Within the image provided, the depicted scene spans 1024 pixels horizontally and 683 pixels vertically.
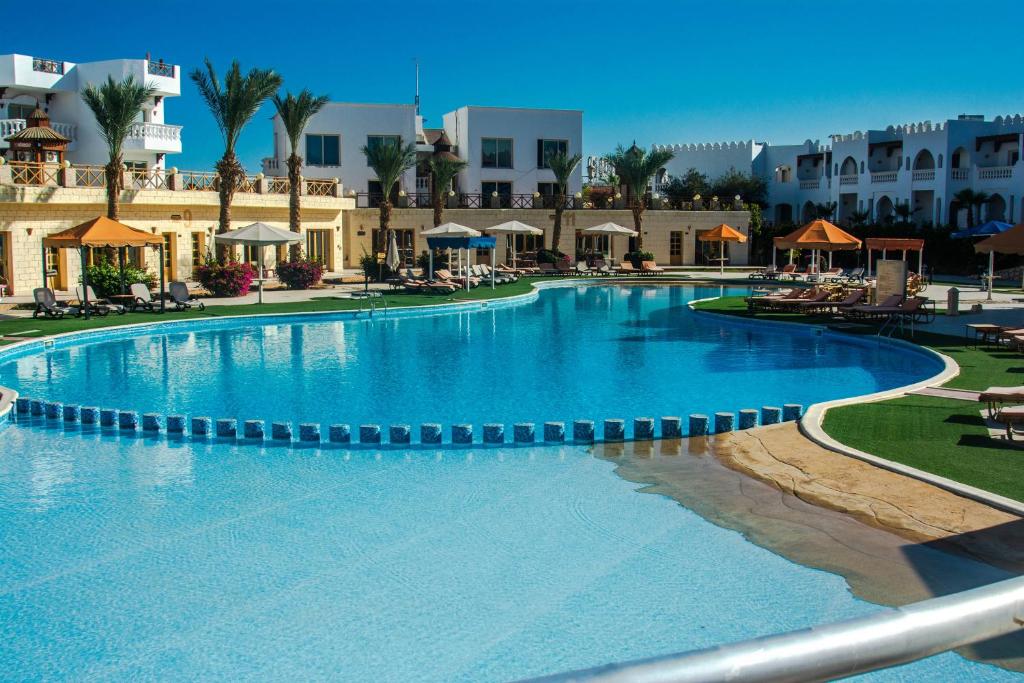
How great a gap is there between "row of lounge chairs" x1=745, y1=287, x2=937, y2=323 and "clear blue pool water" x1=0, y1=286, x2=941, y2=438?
51.1 inches

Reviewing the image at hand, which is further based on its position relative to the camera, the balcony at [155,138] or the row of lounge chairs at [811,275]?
the balcony at [155,138]

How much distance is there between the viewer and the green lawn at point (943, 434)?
9.45 meters

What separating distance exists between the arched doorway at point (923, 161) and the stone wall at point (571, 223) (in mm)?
10522

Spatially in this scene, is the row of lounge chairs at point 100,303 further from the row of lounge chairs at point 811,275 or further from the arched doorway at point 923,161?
the arched doorway at point 923,161

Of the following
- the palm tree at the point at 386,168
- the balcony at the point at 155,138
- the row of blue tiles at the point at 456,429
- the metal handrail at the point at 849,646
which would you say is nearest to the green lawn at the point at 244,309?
the palm tree at the point at 386,168

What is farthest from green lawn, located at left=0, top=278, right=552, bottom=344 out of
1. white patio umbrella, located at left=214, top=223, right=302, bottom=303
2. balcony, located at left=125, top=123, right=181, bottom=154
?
balcony, located at left=125, top=123, right=181, bottom=154

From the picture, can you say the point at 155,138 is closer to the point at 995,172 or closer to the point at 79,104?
the point at 79,104

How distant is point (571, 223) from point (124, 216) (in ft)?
73.2

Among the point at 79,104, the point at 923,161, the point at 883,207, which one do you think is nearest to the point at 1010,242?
the point at 923,161

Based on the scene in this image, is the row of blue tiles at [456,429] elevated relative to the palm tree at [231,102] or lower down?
lower down

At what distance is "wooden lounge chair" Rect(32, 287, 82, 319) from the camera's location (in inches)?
900

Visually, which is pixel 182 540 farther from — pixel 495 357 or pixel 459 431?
pixel 495 357

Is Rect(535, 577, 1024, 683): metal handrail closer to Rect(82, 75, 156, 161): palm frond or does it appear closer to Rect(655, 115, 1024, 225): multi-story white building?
Rect(82, 75, 156, 161): palm frond

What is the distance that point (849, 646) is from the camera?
1.16 m
